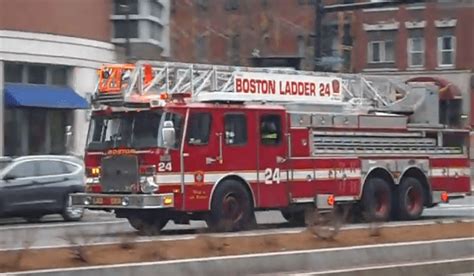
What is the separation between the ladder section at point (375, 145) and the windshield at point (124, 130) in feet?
12.9

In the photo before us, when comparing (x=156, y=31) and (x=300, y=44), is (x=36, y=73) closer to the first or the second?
(x=156, y=31)

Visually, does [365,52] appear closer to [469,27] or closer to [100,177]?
[469,27]

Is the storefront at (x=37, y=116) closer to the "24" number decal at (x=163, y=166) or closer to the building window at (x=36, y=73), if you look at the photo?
the building window at (x=36, y=73)

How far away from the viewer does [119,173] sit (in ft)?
69.9

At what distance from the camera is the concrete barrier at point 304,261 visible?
13.8 m

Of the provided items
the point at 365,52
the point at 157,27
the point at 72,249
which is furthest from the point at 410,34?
the point at 72,249

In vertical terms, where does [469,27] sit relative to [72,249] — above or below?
above

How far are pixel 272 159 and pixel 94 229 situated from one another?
12.1 ft

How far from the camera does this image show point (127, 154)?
21188 mm

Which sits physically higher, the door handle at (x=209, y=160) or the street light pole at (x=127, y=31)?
the street light pole at (x=127, y=31)

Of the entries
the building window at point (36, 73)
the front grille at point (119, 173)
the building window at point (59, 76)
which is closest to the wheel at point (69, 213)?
the front grille at point (119, 173)

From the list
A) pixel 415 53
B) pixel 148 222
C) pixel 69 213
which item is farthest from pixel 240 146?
pixel 415 53

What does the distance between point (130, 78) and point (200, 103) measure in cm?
140

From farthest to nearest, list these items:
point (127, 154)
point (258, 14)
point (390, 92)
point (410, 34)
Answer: point (410, 34)
point (258, 14)
point (390, 92)
point (127, 154)
